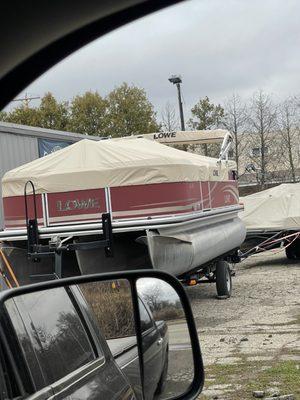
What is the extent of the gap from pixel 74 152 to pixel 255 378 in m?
4.79

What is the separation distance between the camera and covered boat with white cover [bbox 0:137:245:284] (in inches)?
353

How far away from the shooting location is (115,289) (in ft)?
8.42

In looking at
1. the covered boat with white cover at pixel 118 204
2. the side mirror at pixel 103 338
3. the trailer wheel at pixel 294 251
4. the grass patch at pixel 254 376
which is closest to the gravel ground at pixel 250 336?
the grass patch at pixel 254 376

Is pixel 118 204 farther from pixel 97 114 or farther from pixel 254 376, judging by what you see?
pixel 97 114

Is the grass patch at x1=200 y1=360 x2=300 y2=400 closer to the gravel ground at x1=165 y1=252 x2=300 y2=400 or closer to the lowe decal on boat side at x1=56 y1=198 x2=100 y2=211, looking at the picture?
the gravel ground at x1=165 y1=252 x2=300 y2=400

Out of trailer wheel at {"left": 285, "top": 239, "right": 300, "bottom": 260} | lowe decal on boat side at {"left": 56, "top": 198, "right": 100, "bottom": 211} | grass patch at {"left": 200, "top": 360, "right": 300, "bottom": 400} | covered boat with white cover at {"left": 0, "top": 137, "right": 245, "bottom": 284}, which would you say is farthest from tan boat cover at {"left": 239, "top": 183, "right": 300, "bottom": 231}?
grass patch at {"left": 200, "top": 360, "right": 300, "bottom": 400}

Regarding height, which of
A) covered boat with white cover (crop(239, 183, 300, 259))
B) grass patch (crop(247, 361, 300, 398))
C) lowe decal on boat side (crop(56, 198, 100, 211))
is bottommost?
grass patch (crop(247, 361, 300, 398))

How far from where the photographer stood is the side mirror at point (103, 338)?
205 centimetres

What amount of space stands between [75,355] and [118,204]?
22.3ft

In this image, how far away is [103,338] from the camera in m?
2.60

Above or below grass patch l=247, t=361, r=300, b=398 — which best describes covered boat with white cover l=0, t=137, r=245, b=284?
above

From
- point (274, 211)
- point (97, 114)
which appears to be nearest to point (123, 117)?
point (97, 114)

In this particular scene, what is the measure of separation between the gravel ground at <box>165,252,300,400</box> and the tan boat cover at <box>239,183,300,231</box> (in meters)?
2.28

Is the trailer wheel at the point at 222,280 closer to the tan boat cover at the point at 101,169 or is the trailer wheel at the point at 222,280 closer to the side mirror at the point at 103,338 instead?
the tan boat cover at the point at 101,169
